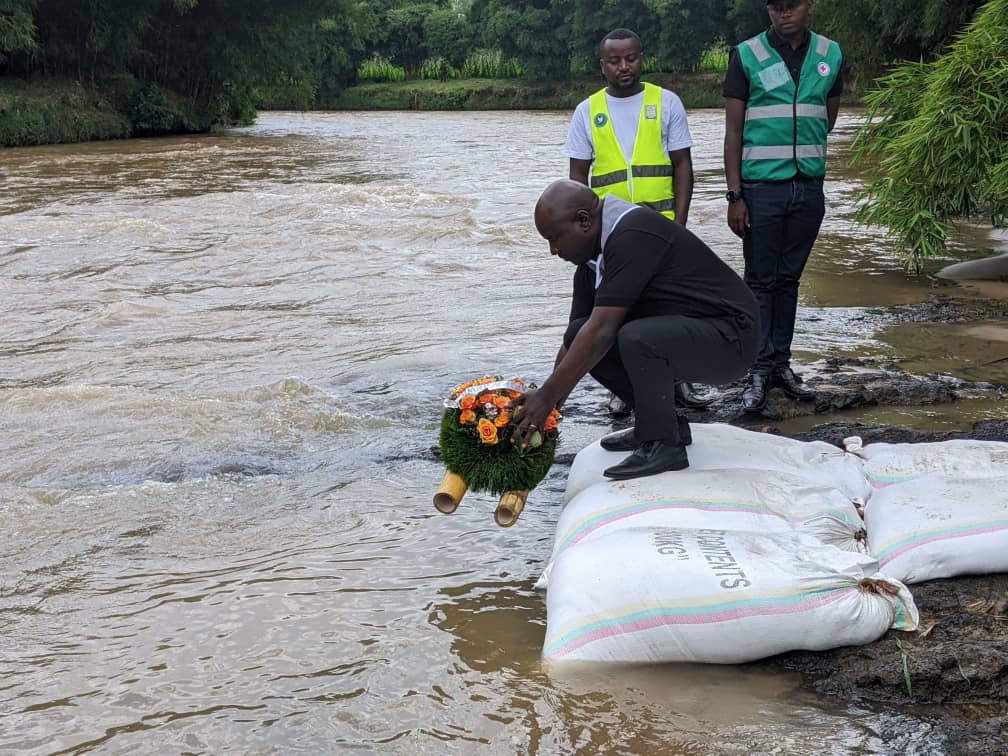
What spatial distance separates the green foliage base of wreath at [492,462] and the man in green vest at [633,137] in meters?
1.74

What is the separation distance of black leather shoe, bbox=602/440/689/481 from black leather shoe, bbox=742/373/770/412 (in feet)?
5.06

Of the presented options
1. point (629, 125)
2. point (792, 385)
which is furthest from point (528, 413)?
point (792, 385)

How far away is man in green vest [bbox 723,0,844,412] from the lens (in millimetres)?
4887

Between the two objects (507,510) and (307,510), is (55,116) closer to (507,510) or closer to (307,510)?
(307,510)

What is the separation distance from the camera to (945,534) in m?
3.22

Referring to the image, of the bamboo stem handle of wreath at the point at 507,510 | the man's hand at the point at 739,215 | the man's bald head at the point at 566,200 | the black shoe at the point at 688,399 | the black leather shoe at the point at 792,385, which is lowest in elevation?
the black shoe at the point at 688,399

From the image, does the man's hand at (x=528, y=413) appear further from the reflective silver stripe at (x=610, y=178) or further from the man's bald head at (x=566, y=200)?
the reflective silver stripe at (x=610, y=178)

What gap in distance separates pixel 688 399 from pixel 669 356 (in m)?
1.70

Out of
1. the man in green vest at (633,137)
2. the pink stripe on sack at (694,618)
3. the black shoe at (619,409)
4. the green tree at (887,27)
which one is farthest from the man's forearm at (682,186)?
the green tree at (887,27)

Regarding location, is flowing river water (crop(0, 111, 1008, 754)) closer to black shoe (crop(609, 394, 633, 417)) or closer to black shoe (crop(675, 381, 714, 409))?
black shoe (crop(609, 394, 633, 417))

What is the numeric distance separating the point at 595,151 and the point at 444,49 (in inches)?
2368

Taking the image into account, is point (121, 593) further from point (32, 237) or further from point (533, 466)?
point (32, 237)

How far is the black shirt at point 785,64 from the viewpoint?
4.89 metres

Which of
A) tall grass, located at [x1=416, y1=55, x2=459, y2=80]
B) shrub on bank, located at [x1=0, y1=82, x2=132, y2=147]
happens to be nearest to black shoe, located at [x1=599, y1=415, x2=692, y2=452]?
shrub on bank, located at [x1=0, y1=82, x2=132, y2=147]
